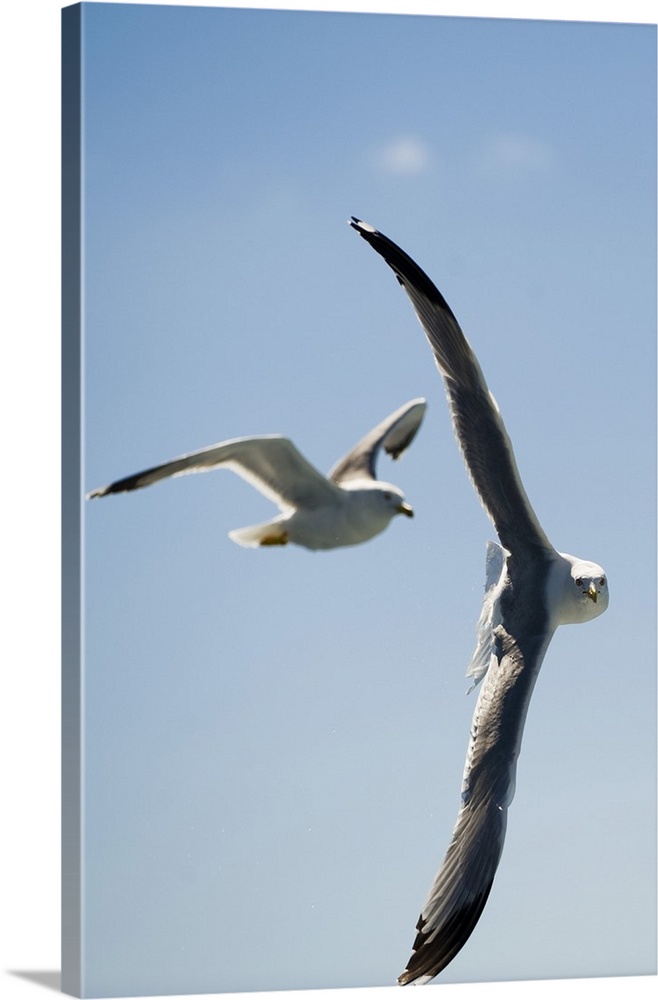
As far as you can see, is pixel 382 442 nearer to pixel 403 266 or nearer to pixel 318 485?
pixel 318 485

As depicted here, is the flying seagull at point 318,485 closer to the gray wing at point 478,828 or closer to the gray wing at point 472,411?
the gray wing at point 472,411

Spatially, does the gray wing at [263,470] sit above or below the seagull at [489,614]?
above

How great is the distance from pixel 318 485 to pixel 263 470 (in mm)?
269

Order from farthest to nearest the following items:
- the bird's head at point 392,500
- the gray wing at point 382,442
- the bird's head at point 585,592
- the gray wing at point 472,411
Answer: the bird's head at point 392,500
the gray wing at point 382,442
the bird's head at point 585,592
the gray wing at point 472,411

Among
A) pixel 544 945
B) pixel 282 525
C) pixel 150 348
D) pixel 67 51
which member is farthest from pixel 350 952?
pixel 67 51

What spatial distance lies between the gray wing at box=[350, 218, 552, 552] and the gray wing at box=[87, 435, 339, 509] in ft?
2.08

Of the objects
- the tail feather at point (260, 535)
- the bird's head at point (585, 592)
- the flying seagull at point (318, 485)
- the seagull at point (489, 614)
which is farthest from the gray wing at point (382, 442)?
the bird's head at point (585, 592)

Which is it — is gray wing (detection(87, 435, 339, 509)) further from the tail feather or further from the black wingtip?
the black wingtip

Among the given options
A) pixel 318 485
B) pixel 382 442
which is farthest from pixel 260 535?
pixel 382 442

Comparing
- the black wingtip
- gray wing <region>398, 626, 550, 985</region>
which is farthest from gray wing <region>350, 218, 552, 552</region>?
gray wing <region>398, 626, 550, 985</region>

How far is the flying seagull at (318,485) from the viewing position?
269 inches

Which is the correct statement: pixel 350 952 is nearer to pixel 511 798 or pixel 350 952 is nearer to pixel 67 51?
pixel 511 798

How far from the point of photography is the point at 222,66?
6785mm

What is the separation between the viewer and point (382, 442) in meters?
7.12
